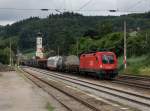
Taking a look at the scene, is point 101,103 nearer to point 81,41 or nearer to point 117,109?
point 117,109

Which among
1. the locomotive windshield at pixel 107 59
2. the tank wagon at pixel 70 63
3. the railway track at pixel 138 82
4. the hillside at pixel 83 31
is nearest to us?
the railway track at pixel 138 82

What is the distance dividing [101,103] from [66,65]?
4855cm

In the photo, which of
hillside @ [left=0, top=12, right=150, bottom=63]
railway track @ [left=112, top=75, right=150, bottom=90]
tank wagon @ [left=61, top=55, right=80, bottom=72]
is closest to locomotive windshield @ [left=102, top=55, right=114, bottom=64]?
railway track @ [left=112, top=75, right=150, bottom=90]

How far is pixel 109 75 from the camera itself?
45562 millimetres

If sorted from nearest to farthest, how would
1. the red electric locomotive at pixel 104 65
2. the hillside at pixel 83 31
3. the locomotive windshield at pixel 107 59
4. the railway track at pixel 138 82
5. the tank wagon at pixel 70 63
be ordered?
the railway track at pixel 138 82, the red electric locomotive at pixel 104 65, the locomotive windshield at pixel 107 59, the tank wagon at pixel 70 63, the hillside at pixel 83 31

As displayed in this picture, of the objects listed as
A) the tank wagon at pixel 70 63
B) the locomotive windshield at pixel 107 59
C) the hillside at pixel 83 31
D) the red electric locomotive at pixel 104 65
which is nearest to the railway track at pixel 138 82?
the red electric locomotive at pixel 104 65

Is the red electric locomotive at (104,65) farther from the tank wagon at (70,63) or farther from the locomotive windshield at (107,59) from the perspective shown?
the tank wagon at (70,63)

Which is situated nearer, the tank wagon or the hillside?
the tank wagon

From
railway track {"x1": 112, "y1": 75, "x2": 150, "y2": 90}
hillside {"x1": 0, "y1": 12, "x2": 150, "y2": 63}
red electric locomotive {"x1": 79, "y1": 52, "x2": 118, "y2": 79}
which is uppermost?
hillside {"x1": 0, "y1": 12, "x2": 150, "y2": 63}

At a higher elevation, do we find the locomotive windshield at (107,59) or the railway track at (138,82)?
the locomotive windshield at (107,59)

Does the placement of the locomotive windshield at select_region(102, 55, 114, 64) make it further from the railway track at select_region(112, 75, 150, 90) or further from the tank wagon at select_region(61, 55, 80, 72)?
the tank wagon at select_region(61, 55, 80, 72)

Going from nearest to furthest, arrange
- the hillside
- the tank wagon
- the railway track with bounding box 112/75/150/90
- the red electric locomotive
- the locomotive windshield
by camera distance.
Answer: the railway track with bounding box 112/75/150/90 → the red electric locomotive → the locomotive windshield → the tank wagon → the hillside

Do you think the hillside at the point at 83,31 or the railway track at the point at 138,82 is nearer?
the railway track at the point at 138,82

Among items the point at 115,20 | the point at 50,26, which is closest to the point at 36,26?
the point at 50,26
